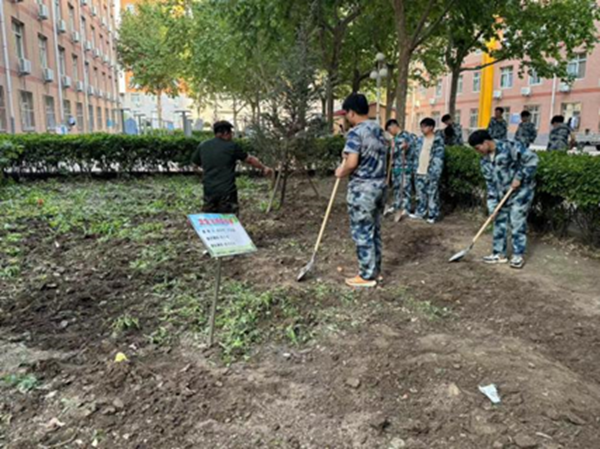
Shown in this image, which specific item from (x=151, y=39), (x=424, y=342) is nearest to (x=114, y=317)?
(x=424, y=342)

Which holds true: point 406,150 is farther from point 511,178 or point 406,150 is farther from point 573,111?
point 573,111

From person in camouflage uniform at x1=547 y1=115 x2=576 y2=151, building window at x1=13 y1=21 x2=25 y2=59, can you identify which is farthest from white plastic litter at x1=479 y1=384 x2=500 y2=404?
building window at x1=13 y1=21 x2=25 y2=59

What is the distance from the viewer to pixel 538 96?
3178 centimetres

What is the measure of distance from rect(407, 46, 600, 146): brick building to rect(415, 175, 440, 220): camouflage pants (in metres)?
19.3

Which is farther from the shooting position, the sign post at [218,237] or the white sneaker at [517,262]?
the white sneaker at [517,262]

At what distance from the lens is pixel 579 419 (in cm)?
252

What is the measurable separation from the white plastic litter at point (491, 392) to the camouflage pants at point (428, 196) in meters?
4.68

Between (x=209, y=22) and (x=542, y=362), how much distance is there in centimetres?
1670

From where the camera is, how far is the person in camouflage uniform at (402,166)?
25.0 feet

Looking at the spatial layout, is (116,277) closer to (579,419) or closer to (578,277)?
(579,419)

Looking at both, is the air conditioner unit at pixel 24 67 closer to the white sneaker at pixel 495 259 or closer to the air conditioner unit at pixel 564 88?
the white sneaker at pixel 495 259

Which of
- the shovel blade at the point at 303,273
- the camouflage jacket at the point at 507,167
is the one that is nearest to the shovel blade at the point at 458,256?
the camouflage jacket at the point at 507,167

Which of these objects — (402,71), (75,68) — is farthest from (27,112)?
(402,71)

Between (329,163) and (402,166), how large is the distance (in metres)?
4.80
